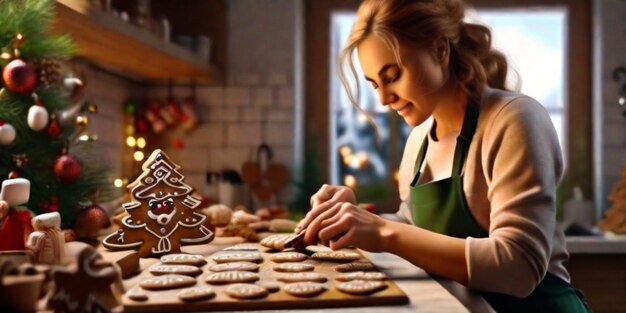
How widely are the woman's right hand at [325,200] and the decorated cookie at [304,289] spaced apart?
30 cm

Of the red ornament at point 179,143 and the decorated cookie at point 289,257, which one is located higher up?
the red ornament at point 179,143

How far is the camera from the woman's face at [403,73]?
111 centimetres

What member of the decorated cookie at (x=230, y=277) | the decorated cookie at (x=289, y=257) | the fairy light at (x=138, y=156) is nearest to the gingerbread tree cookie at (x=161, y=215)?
the decorated cookie at (x=289, y=257)

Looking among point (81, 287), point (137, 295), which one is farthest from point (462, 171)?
point (81, 287)

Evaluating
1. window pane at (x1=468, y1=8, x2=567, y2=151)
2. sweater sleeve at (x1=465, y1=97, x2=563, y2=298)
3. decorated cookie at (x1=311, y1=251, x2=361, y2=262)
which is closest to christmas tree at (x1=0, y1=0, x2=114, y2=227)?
decorated cookie at (x1=311, y1=251, x2=361, y2=262)

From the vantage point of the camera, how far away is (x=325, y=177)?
3.26 meters

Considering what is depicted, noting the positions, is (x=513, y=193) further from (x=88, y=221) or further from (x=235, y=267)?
(x=88, y=221)

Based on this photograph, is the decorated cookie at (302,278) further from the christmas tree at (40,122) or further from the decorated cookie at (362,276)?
the christmas tree at (40,122)

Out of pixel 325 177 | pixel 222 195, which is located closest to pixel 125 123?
pixel 222 195

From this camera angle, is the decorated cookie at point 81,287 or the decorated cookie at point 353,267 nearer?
the decorated cookie at point 81,287

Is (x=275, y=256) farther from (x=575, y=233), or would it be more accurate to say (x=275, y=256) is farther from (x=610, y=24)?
(x=610, y=24)

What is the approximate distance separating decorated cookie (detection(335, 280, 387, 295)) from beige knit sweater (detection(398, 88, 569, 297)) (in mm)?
218

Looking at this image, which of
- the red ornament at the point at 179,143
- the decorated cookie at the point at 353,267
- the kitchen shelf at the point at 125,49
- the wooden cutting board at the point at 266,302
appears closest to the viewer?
the wooden cutting board at the point at 266,302

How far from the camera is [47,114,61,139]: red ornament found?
3.79ft
